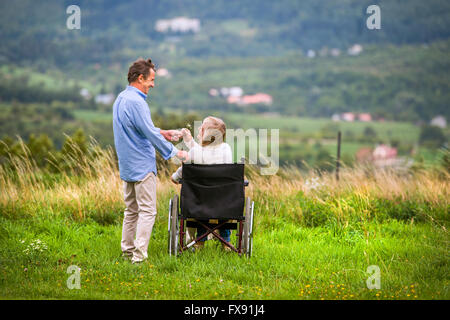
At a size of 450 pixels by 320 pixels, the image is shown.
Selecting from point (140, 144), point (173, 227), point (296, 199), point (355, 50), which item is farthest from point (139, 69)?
point (355, 50)

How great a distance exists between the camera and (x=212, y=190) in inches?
180

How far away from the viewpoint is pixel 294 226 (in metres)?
5.88

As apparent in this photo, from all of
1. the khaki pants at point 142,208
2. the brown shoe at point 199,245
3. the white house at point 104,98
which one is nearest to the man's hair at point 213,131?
the khaki pants at point 142,208

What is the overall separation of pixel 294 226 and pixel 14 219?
3.32 metres

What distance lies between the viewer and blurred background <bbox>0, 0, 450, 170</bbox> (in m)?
104

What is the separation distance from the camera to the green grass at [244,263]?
3836mm

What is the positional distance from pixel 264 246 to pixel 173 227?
1.00 meters

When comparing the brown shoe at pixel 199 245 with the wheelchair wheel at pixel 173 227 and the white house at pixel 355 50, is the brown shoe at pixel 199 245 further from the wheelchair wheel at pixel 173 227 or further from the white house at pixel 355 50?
the white house at pixel 355 50

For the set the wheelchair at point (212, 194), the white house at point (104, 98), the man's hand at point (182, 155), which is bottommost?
the white house at point (104, 98)

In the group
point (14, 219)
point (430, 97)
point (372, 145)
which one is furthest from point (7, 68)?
point (14, 219)

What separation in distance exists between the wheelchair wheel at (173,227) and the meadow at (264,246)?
10cm

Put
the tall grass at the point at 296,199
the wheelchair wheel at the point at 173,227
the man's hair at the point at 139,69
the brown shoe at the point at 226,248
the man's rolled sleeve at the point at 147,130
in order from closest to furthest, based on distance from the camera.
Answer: the man's rolled sleeve at the point at 147,130, the man's hair at the point at 139,69, the wheelchair wheel at the point at 173,227, the brown shoe at the point at 226,248, the tall grass at the point at 296,199

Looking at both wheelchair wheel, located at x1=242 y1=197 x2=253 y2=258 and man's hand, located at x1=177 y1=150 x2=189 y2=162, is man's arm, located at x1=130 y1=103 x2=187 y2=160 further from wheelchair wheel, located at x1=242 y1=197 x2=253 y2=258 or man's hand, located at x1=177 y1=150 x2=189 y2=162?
wheelchair wheel, located at x1=242 y1=197 x2=253 y2=258

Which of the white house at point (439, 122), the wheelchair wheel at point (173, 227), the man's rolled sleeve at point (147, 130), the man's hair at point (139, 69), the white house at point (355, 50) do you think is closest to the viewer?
the man's rolled sleeve at point (147, 130)
